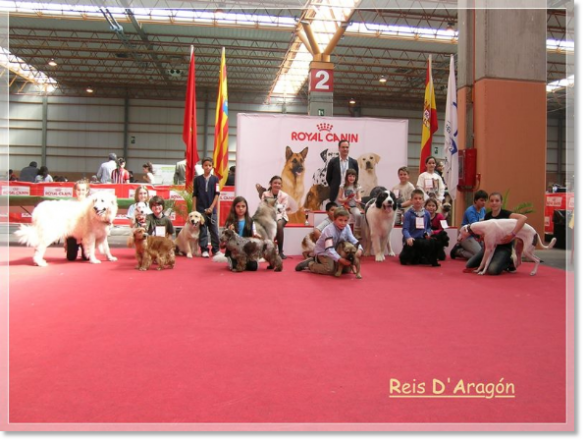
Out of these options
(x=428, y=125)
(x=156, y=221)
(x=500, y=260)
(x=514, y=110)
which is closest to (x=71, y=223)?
(x=156, y=221)

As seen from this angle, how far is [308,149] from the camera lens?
9.09m

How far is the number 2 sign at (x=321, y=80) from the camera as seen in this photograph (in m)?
15.3

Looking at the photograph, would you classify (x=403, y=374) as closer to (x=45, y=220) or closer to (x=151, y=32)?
(x=45, y=220)

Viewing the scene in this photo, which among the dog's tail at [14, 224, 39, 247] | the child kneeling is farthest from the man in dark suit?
the dog's tail at [14, 224, 39, 247]

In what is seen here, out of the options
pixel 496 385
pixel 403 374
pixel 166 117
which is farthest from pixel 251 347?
pixel 166 117

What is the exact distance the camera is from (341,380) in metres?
2.35

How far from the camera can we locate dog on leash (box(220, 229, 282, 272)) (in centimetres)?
591

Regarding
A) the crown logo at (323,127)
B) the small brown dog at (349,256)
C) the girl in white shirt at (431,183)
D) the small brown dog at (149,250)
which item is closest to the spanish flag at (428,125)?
the girl in white shirt at (431,183)

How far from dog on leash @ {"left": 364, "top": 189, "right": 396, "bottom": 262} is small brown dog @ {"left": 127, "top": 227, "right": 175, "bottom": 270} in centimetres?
286

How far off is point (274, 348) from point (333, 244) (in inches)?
118

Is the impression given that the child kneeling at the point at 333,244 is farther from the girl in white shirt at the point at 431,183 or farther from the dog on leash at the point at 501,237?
the girl in white shirt at the point at 431,183

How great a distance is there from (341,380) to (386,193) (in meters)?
4.91

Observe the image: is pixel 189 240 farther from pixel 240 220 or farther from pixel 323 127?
pixel 323 127

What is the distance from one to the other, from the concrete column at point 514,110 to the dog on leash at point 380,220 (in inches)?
106
